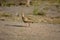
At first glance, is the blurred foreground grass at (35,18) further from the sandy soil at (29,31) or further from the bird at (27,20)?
the sandy soil at (29,31)

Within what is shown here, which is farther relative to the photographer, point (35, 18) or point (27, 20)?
point (35, 18)

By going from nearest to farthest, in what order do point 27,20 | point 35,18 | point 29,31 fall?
point 29,31
point 27,20
point 35,18

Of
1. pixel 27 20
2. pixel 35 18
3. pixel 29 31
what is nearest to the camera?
pixel 29 31

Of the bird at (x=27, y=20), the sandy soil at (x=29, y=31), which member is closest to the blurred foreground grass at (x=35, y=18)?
the bird at (x=27, y=20)

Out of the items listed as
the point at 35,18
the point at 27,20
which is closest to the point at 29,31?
the point at 27,20

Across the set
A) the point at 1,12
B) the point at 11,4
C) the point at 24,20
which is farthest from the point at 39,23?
the point at 11,4

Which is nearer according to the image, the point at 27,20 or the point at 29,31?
the point at 29,31

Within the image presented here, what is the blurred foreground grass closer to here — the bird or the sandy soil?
the bird

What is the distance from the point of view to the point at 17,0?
404 cm

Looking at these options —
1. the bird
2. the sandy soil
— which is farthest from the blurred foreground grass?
the sandy soil

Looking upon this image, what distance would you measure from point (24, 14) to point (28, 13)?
0.09 m

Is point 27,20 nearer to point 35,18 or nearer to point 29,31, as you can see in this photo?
Result: point 35,18

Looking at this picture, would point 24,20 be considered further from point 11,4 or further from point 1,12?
point 11,4

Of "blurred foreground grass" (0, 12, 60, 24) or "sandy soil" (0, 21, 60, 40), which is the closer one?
"sandy soil" (0, 21, 60, 40)
